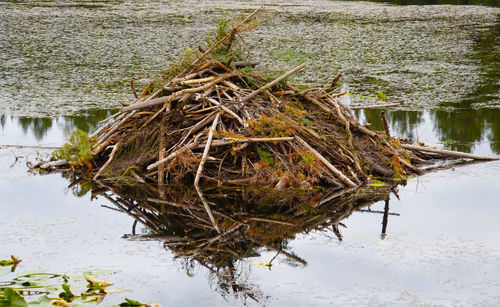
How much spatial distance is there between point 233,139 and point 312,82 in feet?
19.3

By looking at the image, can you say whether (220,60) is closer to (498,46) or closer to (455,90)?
(455,90)

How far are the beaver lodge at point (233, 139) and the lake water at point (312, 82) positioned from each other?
458 millimetres

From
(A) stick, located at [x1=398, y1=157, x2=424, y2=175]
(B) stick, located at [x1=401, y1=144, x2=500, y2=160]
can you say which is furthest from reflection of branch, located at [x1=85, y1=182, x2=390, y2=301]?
(B) stick, located at [x1=401, y1=144, x2=500, y2=160]

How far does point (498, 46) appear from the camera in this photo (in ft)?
57.2

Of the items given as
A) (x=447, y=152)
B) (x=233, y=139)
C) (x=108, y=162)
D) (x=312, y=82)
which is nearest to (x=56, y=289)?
(x=233, y=139)

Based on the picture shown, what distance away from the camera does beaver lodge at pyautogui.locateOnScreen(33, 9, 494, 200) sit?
724 centimetres

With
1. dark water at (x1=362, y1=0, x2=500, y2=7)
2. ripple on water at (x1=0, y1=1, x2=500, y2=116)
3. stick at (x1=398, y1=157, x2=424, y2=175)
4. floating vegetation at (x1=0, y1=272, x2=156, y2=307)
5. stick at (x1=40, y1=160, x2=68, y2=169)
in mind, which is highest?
dark water at (x1=362, y1=0, x2=500, y2=7)

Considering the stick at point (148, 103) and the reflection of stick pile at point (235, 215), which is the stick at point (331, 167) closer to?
the reflection of stick pile at point (235, 215)

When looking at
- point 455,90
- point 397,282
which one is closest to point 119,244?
point 397,282

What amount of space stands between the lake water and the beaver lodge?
0.46 metres

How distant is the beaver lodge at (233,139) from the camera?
7.24m

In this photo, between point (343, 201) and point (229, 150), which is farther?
point (229, 150)

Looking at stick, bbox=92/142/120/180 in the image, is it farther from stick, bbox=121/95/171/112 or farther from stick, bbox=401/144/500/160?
stick, bbox=401/144/500/160

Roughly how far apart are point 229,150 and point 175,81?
1253 mm
